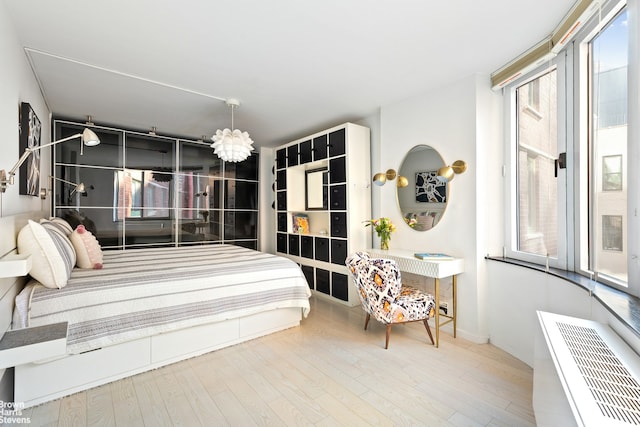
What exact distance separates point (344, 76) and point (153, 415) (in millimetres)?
3064

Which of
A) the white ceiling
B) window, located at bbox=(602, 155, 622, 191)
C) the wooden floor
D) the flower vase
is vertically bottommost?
the wooden floor

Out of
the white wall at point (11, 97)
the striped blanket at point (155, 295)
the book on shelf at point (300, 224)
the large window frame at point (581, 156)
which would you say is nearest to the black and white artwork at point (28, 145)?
the white wall at point (11, 97)

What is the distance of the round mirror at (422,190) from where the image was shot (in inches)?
121

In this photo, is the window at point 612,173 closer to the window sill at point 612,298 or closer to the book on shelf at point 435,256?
the window sill at point 612,298

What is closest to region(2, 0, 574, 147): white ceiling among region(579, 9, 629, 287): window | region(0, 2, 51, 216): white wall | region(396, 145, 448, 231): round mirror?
region(0, 2, 51, 216): white wall

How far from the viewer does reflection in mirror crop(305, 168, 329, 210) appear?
13.9 feet

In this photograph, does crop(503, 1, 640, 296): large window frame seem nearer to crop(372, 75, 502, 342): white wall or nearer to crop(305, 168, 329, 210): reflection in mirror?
crop(372, 75, 502, 342): white wall

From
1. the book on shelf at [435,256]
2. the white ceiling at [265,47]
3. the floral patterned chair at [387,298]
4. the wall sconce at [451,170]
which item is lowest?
the floral patterned chair at [387,298]

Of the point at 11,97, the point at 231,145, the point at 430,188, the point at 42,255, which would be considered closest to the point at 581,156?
the point at 430,188

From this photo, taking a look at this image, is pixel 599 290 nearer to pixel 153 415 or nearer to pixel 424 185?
pixel 424 185

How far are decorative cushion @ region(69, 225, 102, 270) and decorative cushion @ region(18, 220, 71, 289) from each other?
2.05 feet

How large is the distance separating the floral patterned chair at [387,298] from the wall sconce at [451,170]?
0.99m

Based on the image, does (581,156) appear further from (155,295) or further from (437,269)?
(155,295)

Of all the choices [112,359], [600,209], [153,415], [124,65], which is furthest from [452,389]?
[124,65]
